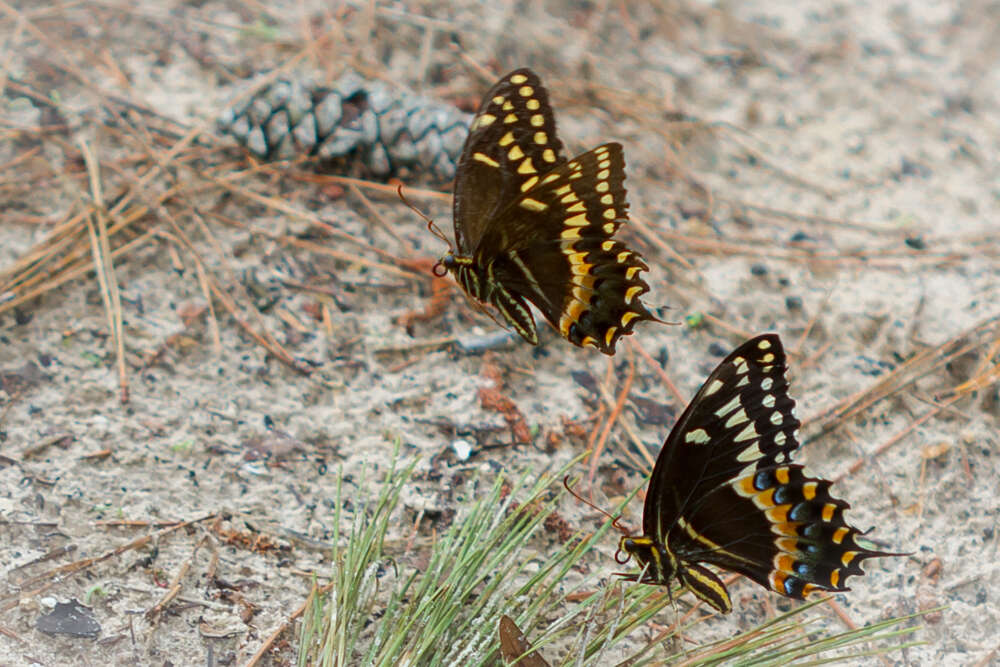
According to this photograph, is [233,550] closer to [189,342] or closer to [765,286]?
[189,342]

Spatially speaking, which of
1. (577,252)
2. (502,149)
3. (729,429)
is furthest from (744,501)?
(502,149)

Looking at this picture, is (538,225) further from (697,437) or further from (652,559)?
(652,559)

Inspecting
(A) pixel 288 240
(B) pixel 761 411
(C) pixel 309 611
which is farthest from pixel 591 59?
(C) pixel 309 611

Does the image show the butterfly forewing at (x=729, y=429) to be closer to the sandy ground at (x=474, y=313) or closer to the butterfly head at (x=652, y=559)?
the butterfly head at (x=652, y=559)

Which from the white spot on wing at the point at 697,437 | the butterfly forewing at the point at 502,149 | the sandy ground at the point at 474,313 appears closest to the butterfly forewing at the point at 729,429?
the white spot on wing at the point at 697,437

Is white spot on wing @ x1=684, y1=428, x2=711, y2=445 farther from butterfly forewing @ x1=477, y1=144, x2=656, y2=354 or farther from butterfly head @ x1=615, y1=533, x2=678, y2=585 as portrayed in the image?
butterfly forewing @ x1=477, y1=144, x2=656, y2=354
